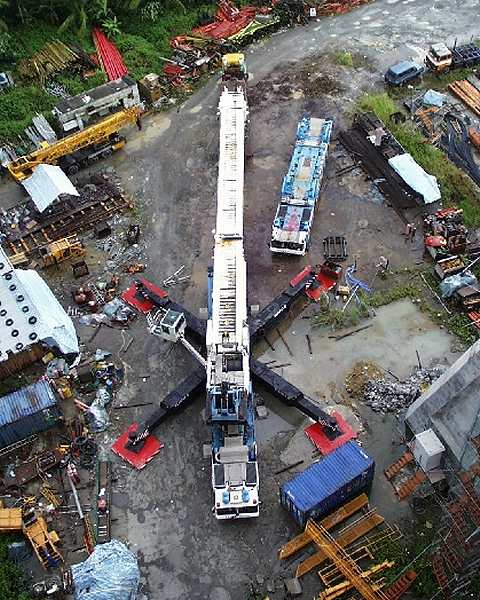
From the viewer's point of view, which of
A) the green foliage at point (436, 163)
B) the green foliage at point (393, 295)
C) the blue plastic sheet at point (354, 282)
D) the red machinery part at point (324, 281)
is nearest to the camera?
the green foliage at point (393, 295)

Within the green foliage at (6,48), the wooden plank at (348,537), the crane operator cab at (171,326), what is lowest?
the wooden plank at (348,537)

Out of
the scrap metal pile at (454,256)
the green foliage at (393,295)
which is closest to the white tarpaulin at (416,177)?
the scrap metal pile at (454,256)

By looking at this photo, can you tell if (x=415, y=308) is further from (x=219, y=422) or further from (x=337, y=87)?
(x=337, y=87)

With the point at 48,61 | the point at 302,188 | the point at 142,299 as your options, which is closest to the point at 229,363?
the point at 142,299

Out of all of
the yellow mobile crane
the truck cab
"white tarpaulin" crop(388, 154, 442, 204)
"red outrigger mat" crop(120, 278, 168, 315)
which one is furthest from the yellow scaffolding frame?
the truck cab

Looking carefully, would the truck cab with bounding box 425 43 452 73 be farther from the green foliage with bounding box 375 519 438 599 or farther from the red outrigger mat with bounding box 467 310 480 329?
the green foliage with bounding box 375 519 438 599

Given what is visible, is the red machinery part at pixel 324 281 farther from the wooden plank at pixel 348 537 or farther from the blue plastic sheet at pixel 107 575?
the blue plastic sheet at pixel 107 575

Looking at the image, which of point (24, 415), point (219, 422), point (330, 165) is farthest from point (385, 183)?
point (24, 415)
